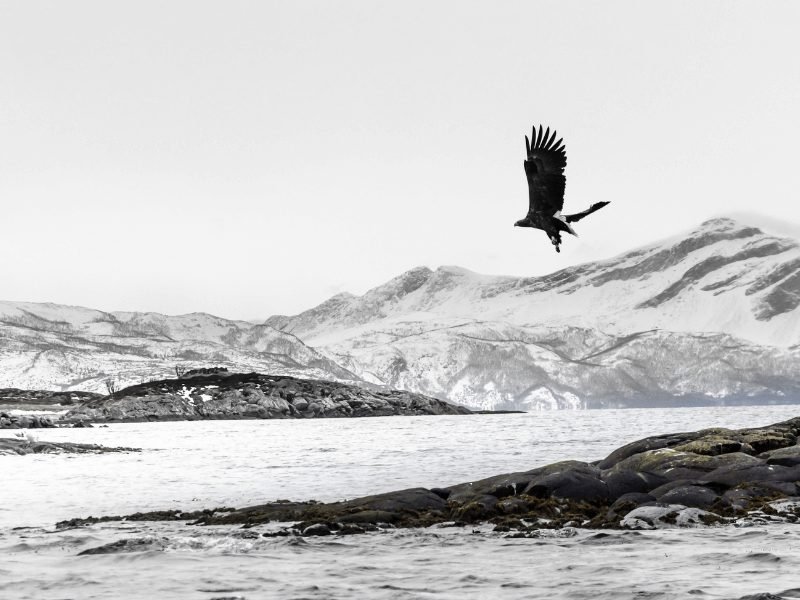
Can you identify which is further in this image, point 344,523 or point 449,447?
point 449,447

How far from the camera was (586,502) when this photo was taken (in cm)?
2825

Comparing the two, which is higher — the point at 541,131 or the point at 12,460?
the point at 541,131

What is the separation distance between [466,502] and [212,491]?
14706 mm

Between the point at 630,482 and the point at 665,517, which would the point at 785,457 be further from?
the point at 665,517

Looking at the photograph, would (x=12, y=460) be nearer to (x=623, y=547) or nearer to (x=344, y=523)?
(x=344, y=523)

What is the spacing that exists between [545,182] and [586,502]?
408 inches

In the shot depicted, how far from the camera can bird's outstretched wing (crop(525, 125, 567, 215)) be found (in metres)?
24.7

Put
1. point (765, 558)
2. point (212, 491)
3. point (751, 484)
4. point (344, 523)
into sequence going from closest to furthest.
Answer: point (765, 558), point (344, 523), point (751, 484), point (212, 491)

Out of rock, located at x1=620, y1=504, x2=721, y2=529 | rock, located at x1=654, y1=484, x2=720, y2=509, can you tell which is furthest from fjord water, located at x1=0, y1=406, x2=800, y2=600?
rock, located at x1=654, y1=484, x2=720, y2=509

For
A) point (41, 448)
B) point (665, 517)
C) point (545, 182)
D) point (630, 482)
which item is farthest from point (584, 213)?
point (41, 448)

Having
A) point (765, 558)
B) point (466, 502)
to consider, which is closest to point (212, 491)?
point (466, 502)

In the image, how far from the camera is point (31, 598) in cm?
1609

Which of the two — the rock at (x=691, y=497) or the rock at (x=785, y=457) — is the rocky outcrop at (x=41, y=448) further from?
the rock at (x=785, y=457)

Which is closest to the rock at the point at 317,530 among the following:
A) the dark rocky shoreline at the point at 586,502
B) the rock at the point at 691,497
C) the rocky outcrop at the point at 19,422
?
the dark rocky shoreline at the point at 586,502
